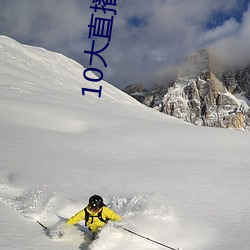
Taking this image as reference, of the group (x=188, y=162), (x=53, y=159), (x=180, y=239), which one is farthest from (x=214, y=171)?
(x=53, y=159)

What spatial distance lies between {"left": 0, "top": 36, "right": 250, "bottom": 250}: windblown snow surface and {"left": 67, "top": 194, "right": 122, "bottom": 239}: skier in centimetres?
23

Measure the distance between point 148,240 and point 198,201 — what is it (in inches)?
A: 80.5

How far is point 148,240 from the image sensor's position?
207 inches

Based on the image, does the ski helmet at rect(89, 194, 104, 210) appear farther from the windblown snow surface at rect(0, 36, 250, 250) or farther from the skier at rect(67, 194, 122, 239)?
the windblown snow surface at rect(0, 36, 250, 250)

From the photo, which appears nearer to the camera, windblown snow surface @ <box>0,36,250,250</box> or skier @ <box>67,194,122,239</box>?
windblown snow surface @ <box>0,36,250,250</box>

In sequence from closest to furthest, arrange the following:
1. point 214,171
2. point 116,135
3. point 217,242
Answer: point 217,242 < point 214,171 < point 116,135

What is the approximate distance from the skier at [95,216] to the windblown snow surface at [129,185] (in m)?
0.23

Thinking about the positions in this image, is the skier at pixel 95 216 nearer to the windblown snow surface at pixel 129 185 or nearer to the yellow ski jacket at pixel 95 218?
the yellow ski jacket at pixel 95 218

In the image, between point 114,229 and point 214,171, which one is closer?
point 114,229

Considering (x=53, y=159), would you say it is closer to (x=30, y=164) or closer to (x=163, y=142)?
(x=30, y=164)

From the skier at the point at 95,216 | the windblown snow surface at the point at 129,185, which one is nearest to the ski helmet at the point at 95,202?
the skier at the point at 95,216

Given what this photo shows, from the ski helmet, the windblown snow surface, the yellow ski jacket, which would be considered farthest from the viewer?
the yellow ski jacket

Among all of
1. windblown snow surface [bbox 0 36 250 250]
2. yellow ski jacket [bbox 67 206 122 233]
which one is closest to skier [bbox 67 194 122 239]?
yellow ski jacket [bbox 67 206 122 233]

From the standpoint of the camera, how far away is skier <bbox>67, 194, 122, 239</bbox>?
563 centimetres
